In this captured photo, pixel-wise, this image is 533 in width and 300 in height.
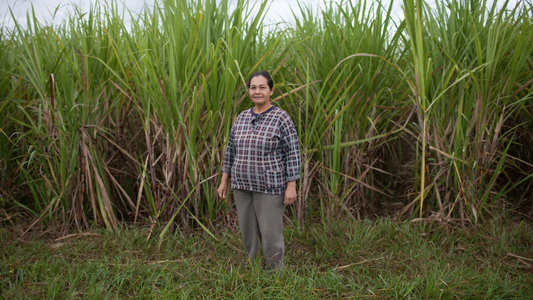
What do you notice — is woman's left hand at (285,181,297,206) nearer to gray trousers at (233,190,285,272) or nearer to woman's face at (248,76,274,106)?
gray trousers at (233,190,285,272)

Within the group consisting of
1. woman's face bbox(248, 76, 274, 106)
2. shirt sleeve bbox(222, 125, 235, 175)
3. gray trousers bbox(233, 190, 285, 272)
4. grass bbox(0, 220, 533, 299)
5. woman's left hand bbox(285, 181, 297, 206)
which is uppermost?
woman's face bbox(248, 76, 274, 106)

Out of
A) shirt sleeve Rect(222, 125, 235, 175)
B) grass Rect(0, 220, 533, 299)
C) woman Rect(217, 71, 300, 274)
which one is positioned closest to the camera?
grass Rect(0, 220, 533, 299)

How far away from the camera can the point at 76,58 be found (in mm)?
2547

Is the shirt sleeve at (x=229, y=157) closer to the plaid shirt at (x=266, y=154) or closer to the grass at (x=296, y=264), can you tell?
the plaid shirt at (x=266, y=154)

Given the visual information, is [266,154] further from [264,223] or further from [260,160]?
[264,223]

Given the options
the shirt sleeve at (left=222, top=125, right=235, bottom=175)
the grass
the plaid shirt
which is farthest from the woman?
the grass

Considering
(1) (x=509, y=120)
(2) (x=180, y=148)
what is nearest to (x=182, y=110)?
(2) (x=180, y=148)

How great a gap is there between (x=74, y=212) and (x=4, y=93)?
1142 mm

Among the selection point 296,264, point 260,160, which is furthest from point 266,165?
point 296,264

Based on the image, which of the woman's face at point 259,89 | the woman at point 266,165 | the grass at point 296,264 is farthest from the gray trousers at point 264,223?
the woman's face at point 259,89

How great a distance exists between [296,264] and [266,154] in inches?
27.7

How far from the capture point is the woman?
6.14ft

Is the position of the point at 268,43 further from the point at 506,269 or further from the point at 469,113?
the point at 506,269

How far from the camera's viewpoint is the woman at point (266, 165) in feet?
6.14
